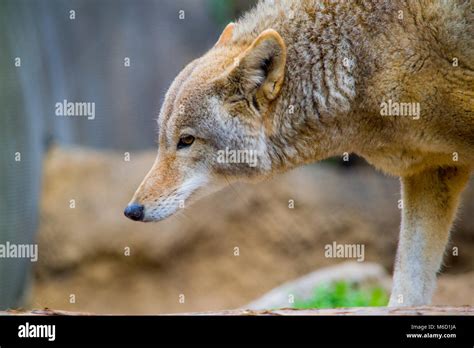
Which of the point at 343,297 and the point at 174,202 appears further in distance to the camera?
the point at 343,297

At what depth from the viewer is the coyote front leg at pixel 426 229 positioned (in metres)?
7.04

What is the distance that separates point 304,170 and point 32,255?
17.2 feet

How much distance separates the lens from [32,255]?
13.8m

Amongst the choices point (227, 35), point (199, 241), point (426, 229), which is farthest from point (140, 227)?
point (426, 229)

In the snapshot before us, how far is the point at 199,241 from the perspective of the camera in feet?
46.0

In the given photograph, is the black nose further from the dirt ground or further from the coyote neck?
the dirt ground

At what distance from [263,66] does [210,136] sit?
2.50ft

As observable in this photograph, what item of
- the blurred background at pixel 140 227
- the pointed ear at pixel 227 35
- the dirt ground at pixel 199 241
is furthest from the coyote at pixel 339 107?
→ the dirt ground at pixel 199 241

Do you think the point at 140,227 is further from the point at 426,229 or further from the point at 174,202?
the point at 426,229

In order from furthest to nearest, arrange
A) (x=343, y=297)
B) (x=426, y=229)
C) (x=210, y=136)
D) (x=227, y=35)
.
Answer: (x=343, y=297)
(x=227, y=35)
(x=426, y=229)
(x=210, y=136)

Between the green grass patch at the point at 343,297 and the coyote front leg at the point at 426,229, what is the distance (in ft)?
7.95

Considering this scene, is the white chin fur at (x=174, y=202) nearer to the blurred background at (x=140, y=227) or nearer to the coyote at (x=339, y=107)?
the coyote at (x=339, y=107)
